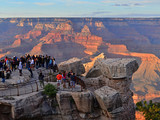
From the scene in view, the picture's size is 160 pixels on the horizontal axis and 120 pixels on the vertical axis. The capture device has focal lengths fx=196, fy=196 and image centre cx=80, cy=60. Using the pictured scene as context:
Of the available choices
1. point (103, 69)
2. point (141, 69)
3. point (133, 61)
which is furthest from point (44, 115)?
point (141, 69)

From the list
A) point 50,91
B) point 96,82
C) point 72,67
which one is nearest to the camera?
point 50,91

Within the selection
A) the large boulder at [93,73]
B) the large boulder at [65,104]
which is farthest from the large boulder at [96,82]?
the large boulder at [65,104]

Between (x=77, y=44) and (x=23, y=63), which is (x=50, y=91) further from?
(x=77, y=44)

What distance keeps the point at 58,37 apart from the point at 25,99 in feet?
469

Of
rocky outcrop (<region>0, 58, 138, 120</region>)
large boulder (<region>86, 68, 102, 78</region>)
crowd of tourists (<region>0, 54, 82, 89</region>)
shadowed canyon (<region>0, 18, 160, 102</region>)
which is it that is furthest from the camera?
shadowed canyon (<region>0, 18, 160, 102</region>)

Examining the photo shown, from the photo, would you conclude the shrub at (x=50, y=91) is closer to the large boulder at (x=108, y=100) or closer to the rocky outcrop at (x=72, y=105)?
the rocky outcrop at (x=72, y=105)

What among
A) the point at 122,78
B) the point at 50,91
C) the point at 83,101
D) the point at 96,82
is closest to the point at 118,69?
the point at 122,78

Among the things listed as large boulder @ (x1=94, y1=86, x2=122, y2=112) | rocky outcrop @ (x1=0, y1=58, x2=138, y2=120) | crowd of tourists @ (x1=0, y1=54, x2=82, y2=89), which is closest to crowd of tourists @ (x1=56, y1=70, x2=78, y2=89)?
crowd of tourists @ (x1=0, y1=54, x2=82, y2=89)

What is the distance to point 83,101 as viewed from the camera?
1267 cm

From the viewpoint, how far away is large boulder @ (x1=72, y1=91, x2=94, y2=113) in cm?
1263

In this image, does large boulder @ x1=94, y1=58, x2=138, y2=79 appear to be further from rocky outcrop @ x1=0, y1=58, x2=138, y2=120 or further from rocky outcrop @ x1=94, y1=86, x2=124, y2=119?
rocky outcrop @ x1=94, y1=86, x2=124, y2=119

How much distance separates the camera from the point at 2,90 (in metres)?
13.6

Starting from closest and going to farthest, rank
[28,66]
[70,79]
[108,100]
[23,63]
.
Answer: [108,100] < [70,79] < [28,66] < [23,63]

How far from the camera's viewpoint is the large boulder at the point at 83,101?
12.6 meters
